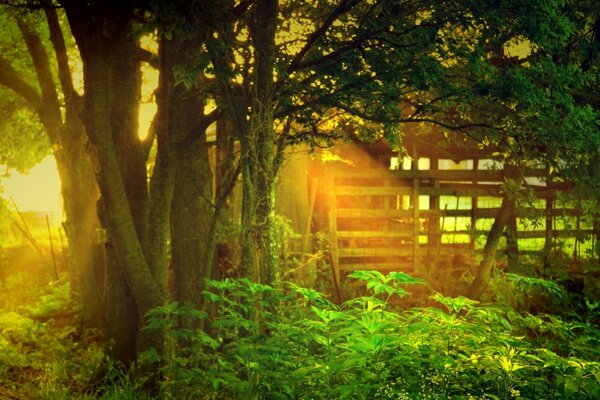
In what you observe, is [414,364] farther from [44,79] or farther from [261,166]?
[44,79]

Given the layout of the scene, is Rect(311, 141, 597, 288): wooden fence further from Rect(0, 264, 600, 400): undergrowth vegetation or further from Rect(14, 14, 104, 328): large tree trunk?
Rect(0, 264, 600, 400): undergrowth vegetation

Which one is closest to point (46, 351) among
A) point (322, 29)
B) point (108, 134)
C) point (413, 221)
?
point (108, 134)

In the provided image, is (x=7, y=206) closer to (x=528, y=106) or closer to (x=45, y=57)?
(x=45, y=57)

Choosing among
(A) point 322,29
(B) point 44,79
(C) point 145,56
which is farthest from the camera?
(B) point 44,79

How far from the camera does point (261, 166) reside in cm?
732

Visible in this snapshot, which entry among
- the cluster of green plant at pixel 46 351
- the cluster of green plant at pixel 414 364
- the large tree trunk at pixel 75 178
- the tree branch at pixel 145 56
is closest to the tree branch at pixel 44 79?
the large tree trunk at pixel 75 178

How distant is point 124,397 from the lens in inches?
243

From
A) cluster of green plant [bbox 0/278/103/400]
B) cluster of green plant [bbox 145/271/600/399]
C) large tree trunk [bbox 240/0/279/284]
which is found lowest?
cluster of green plant [bbox 0/278/103/400]

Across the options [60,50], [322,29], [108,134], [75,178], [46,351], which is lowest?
[46,351]

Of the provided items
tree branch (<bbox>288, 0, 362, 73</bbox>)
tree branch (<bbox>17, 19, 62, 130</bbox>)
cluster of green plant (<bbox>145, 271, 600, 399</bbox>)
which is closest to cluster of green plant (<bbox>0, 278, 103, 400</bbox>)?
cluster of green plant (<bbox>145, 271, 600, 399</bbox>)

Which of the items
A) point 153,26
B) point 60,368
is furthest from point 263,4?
point 60,368

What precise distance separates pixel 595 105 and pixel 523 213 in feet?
8.17

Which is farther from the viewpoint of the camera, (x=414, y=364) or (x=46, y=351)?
(x=46, y=351)

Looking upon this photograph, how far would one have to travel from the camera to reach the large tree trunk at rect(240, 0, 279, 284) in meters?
7.23
